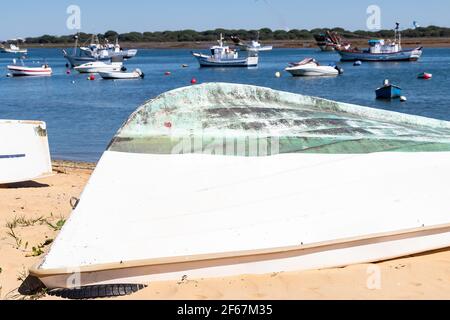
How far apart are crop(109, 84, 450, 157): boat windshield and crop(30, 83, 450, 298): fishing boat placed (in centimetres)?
1

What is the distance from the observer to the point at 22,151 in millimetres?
9383

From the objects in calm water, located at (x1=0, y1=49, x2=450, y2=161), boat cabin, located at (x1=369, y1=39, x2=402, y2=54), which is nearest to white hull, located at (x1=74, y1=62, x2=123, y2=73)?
calm water, located at (x1=0, y1=49, x2=450, y2=161)

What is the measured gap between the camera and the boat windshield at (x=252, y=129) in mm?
5832

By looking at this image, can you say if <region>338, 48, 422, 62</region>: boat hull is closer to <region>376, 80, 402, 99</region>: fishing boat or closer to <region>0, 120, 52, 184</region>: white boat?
<region>376, 80, 402, 99</region>: fishing boat

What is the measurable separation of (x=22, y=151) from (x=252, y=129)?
4526mm

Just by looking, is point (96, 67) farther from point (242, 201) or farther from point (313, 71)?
point (242, 201)

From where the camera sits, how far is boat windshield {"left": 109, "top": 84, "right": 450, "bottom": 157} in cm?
583

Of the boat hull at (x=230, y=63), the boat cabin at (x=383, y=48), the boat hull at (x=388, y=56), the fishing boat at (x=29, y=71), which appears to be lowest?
the fishing boat at (x=29, y=71)

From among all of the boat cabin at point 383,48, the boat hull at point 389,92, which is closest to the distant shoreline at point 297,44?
the boat cabin at point 383,48

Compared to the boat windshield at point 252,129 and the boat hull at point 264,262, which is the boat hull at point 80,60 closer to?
the boat windshield at point 252,129

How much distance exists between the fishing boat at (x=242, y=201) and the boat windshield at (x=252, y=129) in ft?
0.05

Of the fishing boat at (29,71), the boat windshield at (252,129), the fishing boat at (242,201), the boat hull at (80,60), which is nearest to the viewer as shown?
the fishing boat at (242,201)
